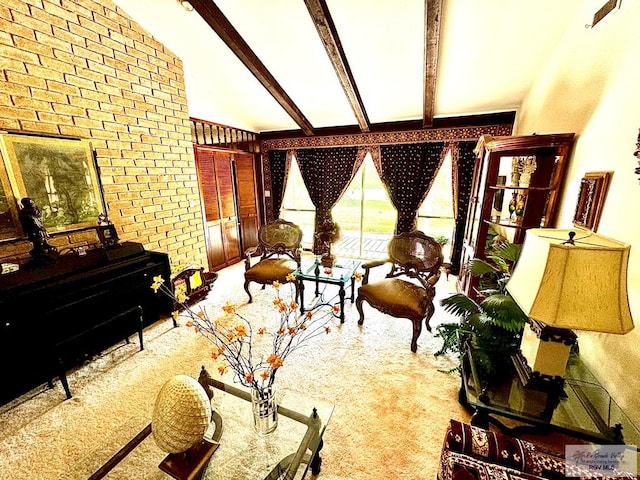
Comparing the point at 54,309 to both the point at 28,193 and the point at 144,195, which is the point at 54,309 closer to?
the point at 28,193

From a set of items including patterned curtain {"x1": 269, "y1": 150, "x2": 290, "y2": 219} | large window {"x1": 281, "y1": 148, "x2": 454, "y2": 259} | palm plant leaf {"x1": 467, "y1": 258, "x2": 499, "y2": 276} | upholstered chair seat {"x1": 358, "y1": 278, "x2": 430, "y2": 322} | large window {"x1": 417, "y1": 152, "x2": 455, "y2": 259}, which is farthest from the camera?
patterned curtain {"x1": 269, "y1": 150, "x2": 290, "y2": 219}

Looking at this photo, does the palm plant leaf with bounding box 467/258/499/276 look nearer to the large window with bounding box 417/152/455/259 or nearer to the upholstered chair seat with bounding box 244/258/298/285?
the upholstered chair seat with bounding box 244/258/298/285

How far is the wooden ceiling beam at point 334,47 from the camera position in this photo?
2.12 m

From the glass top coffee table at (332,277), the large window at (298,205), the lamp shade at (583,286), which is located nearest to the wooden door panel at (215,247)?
the large window at (298,205)

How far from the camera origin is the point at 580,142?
196 centimetres

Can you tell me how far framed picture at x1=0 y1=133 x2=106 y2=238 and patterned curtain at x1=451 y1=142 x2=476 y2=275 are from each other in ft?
14.6

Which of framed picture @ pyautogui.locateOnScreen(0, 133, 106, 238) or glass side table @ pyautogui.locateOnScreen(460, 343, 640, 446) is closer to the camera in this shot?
glass side table @ pyautogui.locateOnScreen(460, 343, 640, 446)

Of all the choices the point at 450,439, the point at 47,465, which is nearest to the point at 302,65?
the point at 450,439

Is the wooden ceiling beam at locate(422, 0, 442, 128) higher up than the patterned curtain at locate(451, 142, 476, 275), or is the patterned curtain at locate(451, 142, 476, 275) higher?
the wooden ceiling beam at locate(422, 0, 442, 128)

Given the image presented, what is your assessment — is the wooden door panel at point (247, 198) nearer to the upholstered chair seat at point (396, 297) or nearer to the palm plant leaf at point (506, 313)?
the upholstered chair seat at point (396, 297)

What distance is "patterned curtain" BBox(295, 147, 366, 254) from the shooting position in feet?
15.3

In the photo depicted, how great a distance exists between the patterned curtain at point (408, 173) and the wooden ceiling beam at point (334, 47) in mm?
1056

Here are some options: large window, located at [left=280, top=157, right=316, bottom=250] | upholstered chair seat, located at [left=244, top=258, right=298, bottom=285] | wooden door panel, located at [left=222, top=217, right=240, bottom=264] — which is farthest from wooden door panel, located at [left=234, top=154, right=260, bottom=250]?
upholstered chair seat, located at [left=244, top=258, right=298, bottom=285]

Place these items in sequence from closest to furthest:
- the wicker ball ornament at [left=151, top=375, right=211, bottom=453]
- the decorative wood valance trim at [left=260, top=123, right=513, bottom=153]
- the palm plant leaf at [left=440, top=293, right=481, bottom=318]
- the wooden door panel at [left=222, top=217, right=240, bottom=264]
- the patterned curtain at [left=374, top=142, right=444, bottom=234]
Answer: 1. the wicker ball ornament at [left=151, top=375, right=211, bottom=453]
2. the palm plant leaf at [left=440, top=293, right=481, bottom=318]
3. the decorative wood valance trim at [left=260, top=123, right=513, bottom=153]
4. the patterned curtain at [left=374, top=142, right=444, bottom=234]
5. the wooden door panel at [left=222, top=217, right=240, bottom=264]
